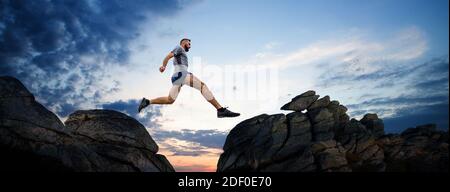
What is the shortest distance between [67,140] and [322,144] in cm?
1452

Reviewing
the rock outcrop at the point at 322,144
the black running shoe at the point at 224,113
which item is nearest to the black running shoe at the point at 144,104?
the black running shoe at the point at 224,113

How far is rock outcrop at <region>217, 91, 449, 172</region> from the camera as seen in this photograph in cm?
2005

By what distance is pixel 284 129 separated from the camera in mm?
23891

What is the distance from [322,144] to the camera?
20.1 meters

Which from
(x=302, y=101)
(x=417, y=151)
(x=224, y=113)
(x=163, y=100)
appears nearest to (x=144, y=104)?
(x=163, y=100)

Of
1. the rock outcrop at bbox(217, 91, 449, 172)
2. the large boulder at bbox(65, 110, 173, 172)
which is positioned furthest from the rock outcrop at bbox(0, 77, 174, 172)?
the rock outcrop at bbox(217, 91, 449, 172)

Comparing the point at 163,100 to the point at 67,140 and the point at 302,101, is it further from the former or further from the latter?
the point at 302,101

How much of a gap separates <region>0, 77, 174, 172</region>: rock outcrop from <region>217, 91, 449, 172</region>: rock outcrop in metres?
6.17

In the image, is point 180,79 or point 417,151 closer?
point 180,79

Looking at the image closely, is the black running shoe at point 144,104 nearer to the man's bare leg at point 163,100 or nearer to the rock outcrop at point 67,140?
the man's bare leg at point 163,100

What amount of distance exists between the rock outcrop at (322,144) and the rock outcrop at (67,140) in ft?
20.3

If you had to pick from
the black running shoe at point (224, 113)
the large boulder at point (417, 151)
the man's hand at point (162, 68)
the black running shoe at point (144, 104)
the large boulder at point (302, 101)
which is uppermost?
the man's hand at point (162, 68)

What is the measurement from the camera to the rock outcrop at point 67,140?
15344 mm
